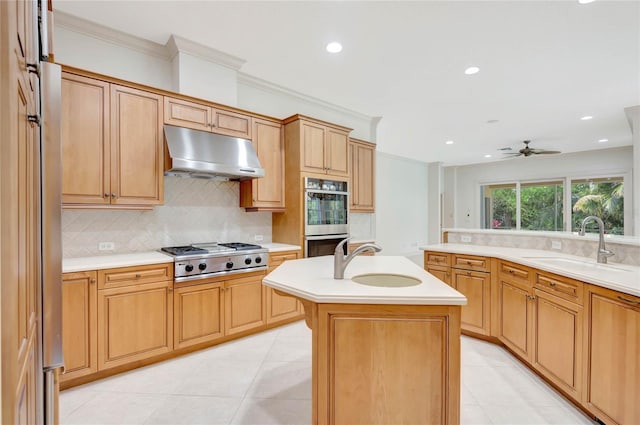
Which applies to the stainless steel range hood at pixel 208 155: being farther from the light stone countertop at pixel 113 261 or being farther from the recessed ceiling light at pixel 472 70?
the recessed ceiling light at pixel 472 70

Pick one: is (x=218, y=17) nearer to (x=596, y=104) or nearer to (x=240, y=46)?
(x=240, y=46)

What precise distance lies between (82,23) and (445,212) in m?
9.71

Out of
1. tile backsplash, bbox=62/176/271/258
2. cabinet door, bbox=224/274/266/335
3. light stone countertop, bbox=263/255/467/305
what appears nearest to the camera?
light stone countertop, bbox=263/255/467/305

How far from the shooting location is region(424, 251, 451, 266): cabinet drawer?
327 centimetres

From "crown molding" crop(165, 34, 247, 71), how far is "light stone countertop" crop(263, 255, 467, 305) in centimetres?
242

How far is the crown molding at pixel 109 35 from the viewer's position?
250cm

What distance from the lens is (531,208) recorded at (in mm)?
8273

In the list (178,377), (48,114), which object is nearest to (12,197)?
(48,114)

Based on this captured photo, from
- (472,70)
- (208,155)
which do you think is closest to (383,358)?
(208,155)

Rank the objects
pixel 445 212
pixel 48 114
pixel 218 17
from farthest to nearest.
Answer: pixel 445 212, pixel 218 17, pixel 48 114

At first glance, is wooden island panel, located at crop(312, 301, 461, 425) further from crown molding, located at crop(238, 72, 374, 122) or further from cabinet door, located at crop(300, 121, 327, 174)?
crown molding, located at crop(238, 72, 374, 122)

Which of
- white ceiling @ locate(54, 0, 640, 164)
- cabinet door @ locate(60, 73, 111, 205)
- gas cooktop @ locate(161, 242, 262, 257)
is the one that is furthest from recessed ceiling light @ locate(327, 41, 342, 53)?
gas cooktop @ locate(161, 242, 262, 257)

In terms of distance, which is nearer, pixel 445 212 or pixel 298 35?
pixel 298 35

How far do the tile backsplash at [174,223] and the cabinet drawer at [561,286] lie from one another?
9.20 feet
